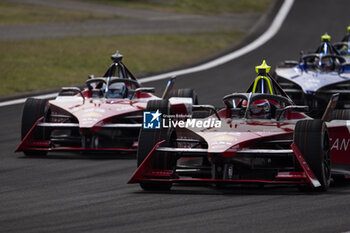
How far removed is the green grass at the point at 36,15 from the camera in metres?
39.3

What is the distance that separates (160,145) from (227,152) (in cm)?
100

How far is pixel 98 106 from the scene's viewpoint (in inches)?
615

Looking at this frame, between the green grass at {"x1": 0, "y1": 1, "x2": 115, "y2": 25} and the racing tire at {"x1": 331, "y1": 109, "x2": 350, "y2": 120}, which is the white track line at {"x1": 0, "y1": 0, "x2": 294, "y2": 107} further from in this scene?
the racing tire at {"x1": 331, "y1": 109, "x2": 350, "y2": 120}

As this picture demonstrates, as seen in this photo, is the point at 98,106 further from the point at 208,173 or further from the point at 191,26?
the point at 191,26

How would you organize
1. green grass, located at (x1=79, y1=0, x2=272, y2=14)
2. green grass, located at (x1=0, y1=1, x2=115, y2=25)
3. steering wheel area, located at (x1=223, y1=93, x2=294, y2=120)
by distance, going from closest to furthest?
steering wheel area, located at (x1=223, y1=93, x2=294, y2=120)
green grass, located at (x1=0, y1=1, x2=115, y2=25)
green grass, located at (x1=79, y1=0, x2=272, y2=14)

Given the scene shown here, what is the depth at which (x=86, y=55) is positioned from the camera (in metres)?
31.1

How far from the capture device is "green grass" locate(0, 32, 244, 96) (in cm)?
2659

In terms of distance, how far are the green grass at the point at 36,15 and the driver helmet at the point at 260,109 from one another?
26702 millimetres

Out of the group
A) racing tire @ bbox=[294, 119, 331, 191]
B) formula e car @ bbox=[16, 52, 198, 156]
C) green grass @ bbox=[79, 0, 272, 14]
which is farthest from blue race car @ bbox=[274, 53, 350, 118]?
green grass @ bbox=[79, 0, 272, 14]

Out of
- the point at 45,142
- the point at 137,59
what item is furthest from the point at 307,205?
the point at 137,59

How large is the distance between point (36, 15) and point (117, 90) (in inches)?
1003

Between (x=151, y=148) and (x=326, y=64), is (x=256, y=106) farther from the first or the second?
(x=326, y=64)

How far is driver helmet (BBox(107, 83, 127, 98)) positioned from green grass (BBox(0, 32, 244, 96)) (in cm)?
796

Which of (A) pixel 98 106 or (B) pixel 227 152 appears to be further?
(A) pixel 98 106
